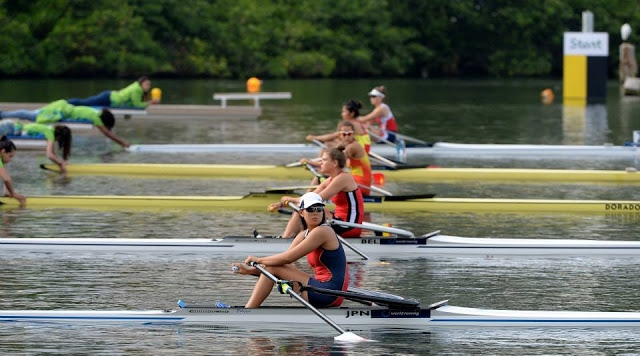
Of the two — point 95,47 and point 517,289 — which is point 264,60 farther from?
point 517,289

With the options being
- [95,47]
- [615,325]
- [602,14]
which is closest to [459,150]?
[615,325]

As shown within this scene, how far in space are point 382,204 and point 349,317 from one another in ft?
26.9

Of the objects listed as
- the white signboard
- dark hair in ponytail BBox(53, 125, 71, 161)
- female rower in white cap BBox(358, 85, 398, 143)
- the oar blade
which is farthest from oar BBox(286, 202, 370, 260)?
the white signboard

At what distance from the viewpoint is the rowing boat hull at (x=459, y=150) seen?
3022 cm

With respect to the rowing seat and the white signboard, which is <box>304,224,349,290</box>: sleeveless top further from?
the white signboard

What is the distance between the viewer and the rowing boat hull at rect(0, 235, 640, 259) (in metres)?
16.9

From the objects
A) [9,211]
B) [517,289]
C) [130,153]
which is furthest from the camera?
[130,153]

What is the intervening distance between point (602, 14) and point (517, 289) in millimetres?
67838

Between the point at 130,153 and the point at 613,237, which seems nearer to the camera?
the point at 613,237

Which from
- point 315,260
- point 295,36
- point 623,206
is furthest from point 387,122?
point 295,36

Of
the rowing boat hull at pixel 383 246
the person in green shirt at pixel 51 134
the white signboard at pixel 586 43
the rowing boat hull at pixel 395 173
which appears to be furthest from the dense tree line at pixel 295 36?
the rowing boat hull at pixel 383 246

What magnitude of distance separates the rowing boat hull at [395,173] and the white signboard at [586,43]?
2362 centimetres

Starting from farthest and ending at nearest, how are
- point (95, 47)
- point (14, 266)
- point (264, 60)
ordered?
point (264, 60)
point (95, 47)
point (14, 266)

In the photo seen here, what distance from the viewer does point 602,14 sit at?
3167 inches
